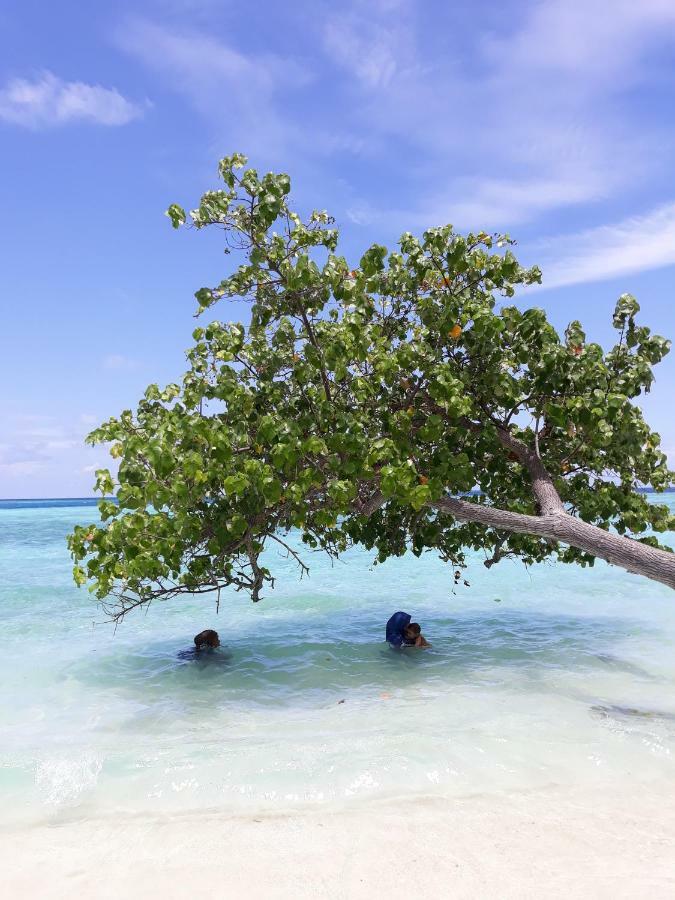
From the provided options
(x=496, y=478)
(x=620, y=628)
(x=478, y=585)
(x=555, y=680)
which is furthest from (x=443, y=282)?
(x=478, y=585)

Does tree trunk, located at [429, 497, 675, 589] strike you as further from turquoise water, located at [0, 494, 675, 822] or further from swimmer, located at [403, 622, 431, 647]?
swimmer, located at [403, 622, 431, 647]

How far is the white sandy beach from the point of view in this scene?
461 centimetres

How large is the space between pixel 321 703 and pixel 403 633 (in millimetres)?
3315

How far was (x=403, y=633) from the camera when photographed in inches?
485

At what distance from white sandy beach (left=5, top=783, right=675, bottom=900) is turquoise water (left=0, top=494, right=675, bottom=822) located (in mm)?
389

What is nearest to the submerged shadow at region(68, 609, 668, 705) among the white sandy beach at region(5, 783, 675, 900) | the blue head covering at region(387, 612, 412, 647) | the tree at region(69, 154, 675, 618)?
the blue head covering at region(387, 612, 412, 647)

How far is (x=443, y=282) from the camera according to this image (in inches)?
389

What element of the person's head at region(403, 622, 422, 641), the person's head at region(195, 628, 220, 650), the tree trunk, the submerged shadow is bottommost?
the submerged shadow

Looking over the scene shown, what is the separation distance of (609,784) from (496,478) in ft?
18.0

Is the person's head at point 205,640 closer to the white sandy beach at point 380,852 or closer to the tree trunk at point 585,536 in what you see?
the tree trunk at point 585,536

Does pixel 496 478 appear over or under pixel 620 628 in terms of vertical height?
over

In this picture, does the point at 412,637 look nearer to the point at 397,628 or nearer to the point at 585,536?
the point at 397,628

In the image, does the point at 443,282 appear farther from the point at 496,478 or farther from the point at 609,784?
the point at 609,784

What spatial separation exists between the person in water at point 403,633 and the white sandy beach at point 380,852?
Result: 6205 millimetres
